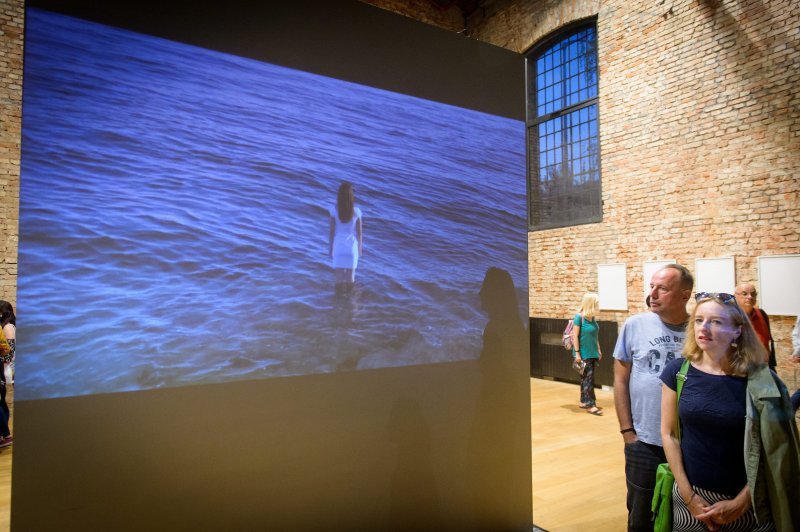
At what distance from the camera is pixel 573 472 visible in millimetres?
4219

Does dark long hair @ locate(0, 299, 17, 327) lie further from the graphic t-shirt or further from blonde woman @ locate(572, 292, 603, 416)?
blonde woman @ locate(572, 292, 603, 416)

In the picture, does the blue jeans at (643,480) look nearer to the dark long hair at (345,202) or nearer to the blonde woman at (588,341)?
the dark long hair at (345,202)

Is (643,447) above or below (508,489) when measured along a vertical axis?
above

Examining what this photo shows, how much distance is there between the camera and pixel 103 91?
2123mm

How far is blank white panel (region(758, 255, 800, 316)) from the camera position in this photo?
570 cm

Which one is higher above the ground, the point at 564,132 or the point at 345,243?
the point at 564,132

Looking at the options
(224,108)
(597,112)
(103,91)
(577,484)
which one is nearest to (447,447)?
(577,484)

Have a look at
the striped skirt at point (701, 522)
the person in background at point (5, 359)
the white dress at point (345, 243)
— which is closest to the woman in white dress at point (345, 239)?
the white dress at point (345, 243)

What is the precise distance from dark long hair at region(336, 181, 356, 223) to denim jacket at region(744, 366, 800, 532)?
1910 mm

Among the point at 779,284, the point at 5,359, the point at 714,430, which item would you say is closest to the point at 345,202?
the point at 714,430

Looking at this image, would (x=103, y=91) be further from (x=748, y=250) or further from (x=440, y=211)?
(x=748, y=250)

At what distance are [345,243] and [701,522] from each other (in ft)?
6.39

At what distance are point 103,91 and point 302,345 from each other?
1446 millimetres

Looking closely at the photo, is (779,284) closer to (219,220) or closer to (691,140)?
(691,140)
